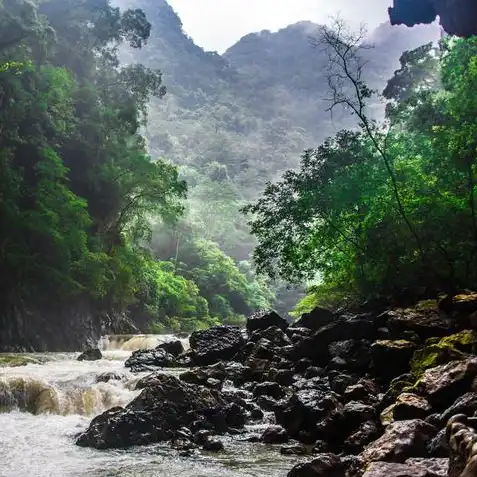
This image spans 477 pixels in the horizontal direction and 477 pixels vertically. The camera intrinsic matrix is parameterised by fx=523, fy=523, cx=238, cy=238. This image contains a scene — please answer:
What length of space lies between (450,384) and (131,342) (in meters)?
20.7

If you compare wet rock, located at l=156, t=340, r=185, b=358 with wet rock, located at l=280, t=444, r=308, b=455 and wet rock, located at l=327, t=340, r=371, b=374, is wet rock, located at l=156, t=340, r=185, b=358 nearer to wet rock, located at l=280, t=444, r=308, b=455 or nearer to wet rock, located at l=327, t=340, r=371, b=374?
wet rock, located at l=327, t=340, r=371, b=374

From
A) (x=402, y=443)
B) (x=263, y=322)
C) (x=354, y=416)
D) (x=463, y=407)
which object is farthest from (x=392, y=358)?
(x=263, y=322)

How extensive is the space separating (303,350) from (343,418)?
22.6 ft

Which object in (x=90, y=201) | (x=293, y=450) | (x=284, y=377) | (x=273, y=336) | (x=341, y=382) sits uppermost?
(x=90, y=201)

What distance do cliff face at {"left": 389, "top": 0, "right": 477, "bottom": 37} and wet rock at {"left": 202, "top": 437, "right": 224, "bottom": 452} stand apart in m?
12.1

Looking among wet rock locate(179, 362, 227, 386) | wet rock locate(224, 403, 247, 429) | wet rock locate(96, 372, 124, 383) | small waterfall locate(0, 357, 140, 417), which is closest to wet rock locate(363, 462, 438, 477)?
wet rock locate(224, 403, 247, 429)

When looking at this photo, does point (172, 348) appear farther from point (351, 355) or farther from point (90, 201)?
point (90, 201)

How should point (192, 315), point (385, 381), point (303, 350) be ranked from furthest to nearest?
point (192, 315), point (303, 350), point (385, 381)

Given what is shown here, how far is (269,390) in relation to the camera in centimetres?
1314

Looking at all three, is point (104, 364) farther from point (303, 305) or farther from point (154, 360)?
point (303, 305)

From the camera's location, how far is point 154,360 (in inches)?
686

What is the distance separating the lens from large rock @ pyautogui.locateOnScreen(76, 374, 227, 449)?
906 cm

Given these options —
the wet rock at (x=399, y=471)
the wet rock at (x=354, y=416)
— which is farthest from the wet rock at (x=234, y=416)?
the wet rock at (x=399, y=471)

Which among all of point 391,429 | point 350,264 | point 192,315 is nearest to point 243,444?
point 391,429
